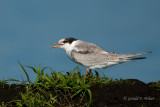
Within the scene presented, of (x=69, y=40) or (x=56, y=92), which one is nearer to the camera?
(x=56, y=92)

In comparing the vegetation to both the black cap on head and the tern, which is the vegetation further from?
the black cap on head

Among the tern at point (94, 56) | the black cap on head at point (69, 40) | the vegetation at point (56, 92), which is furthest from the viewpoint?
the black cap on head at point (69, 40)

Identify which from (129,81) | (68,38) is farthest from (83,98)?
(68,38)

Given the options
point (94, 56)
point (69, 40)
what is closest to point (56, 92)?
point (94, 56)

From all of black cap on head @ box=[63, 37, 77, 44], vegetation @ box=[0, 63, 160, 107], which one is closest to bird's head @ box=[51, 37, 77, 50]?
black cap on head @ box=[63, 37, 77, 44]

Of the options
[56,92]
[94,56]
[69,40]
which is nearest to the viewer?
[56,92]

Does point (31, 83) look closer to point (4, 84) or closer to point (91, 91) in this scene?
point (4, 84)

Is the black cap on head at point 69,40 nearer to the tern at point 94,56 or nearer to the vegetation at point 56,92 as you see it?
the tern at point 94,56

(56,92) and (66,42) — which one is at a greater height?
(66,42)

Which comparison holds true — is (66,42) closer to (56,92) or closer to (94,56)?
(94,56)

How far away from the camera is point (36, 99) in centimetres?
566

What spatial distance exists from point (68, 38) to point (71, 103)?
2981 millimetres

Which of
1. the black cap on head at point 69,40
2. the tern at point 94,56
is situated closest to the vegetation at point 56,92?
the tern at point 94,56

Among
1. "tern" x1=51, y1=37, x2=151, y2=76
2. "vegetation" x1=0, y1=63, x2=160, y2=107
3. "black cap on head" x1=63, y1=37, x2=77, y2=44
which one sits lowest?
"vegetation" x1=0, y1=63, x2=160, y2=107
